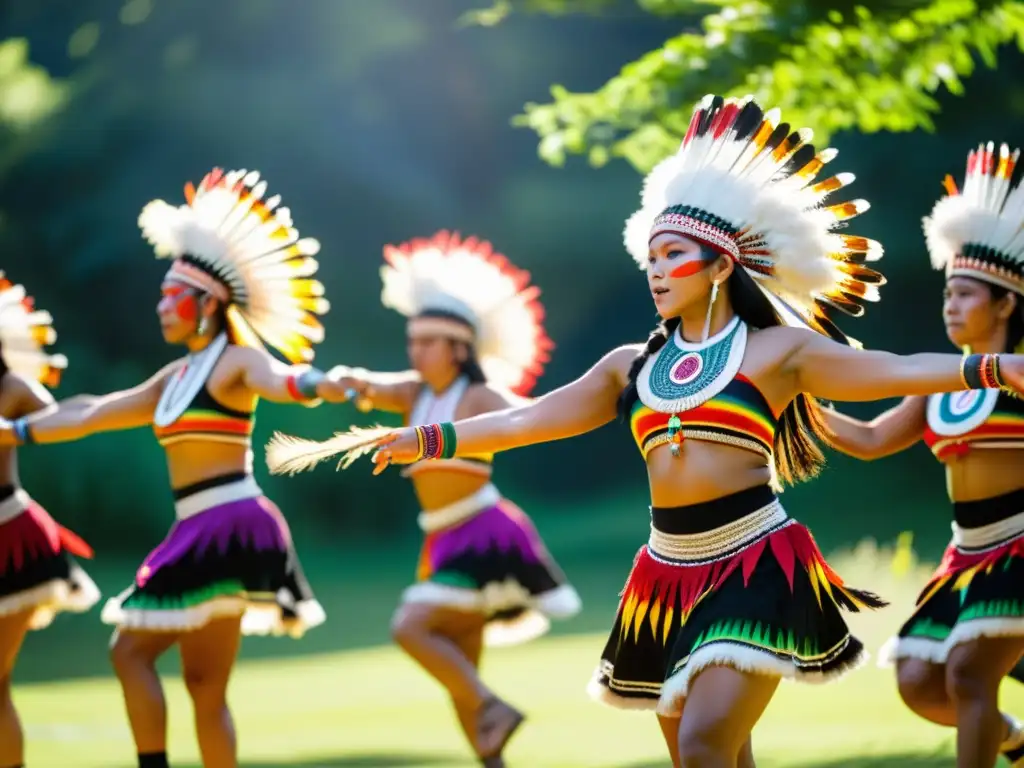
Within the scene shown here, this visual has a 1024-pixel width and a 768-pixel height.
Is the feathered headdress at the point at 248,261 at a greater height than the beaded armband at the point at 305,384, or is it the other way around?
the feathered headdress at the point at 248,261

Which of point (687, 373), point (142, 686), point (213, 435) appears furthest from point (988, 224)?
point (142, 686)

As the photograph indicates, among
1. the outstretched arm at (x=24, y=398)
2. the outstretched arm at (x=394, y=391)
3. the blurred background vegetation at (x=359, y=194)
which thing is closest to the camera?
the outstretched arm at (x=24, y=398)

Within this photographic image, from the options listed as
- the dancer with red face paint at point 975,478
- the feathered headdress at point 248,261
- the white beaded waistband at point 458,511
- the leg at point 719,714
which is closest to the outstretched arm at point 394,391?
the white beaded waistband at point 458,511

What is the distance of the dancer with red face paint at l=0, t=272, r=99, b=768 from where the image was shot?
17.0 feet

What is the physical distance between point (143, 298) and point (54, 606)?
314 inches

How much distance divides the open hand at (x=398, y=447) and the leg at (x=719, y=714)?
2.67ft

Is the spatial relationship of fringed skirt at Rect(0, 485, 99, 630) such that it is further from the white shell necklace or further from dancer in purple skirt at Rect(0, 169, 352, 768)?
the white shell necklace

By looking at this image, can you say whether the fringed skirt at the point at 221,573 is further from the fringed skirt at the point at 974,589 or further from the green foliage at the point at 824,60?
the green foliage at the point at 824,60

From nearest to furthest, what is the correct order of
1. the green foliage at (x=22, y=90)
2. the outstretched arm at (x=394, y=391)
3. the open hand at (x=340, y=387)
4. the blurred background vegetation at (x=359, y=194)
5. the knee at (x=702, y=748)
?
1. the knee at (x=702, y=748)
2. the open hand at (x=340, y=387)
3. the outstretched arm at (x=394, y=391)
4. the blurred background vegetation at (x=359, y=194)
5. the green foliage at (x=22, y=90)

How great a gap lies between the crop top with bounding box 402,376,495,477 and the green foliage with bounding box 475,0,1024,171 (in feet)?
7.65

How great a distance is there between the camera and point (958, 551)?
447 cm

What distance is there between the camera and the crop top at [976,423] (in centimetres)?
438

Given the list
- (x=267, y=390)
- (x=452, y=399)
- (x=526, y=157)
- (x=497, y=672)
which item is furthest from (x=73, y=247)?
(x=267, y=390)

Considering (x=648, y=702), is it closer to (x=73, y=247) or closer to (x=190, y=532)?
(x=190, y=532)
